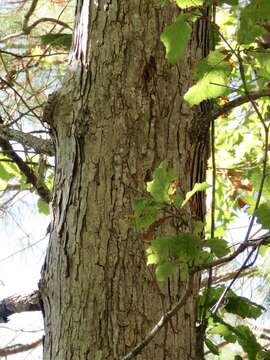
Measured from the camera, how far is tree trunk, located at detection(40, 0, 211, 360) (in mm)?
1356

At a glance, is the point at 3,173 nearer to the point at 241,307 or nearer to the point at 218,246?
the point at 241,307

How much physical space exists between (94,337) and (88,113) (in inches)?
17.2

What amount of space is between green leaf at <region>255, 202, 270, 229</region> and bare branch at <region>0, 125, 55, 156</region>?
27.1 inches

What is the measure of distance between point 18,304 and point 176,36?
792mm

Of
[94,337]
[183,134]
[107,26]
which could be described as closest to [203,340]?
[94,337]

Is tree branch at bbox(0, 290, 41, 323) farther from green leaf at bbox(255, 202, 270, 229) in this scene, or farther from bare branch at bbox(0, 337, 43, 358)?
bare branch at bbox(0, 337, 43, 358)

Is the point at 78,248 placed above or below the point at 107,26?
below

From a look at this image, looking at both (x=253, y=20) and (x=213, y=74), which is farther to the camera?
(x=213, y=74)

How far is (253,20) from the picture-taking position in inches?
40.0

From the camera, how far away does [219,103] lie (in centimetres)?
162

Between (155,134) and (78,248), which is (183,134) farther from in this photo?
(78,248)

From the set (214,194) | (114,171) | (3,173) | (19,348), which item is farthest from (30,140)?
(19,348)

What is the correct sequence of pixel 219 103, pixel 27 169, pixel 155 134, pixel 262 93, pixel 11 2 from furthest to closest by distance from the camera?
pixel 11 2, pixel 27 169, pixel 219 103, pixel 155 134, pixel 262 93

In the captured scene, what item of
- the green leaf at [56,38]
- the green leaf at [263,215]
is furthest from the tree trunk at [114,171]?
the green leaf at [263,215]
